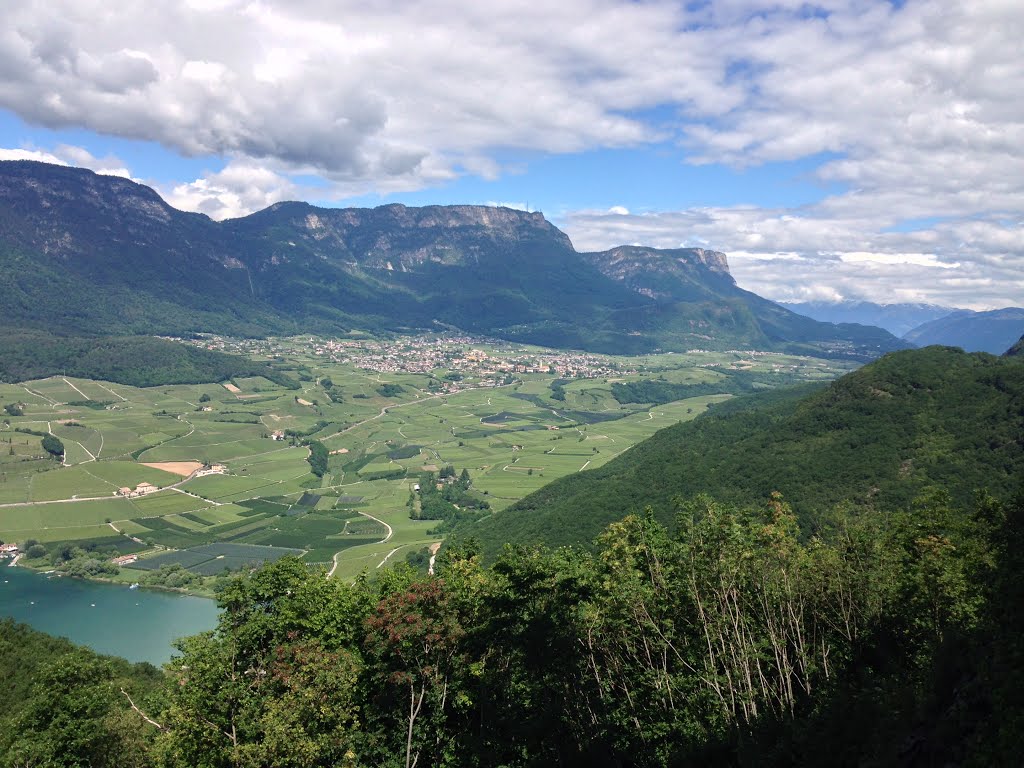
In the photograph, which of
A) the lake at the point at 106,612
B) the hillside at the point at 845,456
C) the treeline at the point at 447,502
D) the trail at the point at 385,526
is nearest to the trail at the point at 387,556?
the trail at the point at 385,526

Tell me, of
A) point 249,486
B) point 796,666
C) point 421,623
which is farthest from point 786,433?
point 249,486

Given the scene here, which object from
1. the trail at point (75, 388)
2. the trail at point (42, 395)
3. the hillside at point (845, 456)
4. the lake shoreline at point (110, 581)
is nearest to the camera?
the hillside at point (845, 456)

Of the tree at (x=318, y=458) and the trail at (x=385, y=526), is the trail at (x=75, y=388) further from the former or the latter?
the trail at (x=385, y=526)

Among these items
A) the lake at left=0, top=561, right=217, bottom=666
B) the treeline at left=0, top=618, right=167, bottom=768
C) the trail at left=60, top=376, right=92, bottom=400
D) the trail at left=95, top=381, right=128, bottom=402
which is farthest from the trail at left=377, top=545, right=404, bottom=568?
the trail at left=60, top=376, right=92, bottom=400

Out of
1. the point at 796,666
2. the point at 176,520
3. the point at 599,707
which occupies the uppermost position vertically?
the point at 796,666

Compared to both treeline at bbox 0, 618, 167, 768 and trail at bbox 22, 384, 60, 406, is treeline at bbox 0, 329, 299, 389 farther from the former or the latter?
treeline at bbox 0, 618, 167, 768

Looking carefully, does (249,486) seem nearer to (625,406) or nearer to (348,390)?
(348,390)

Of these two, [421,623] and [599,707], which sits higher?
[421,623]
